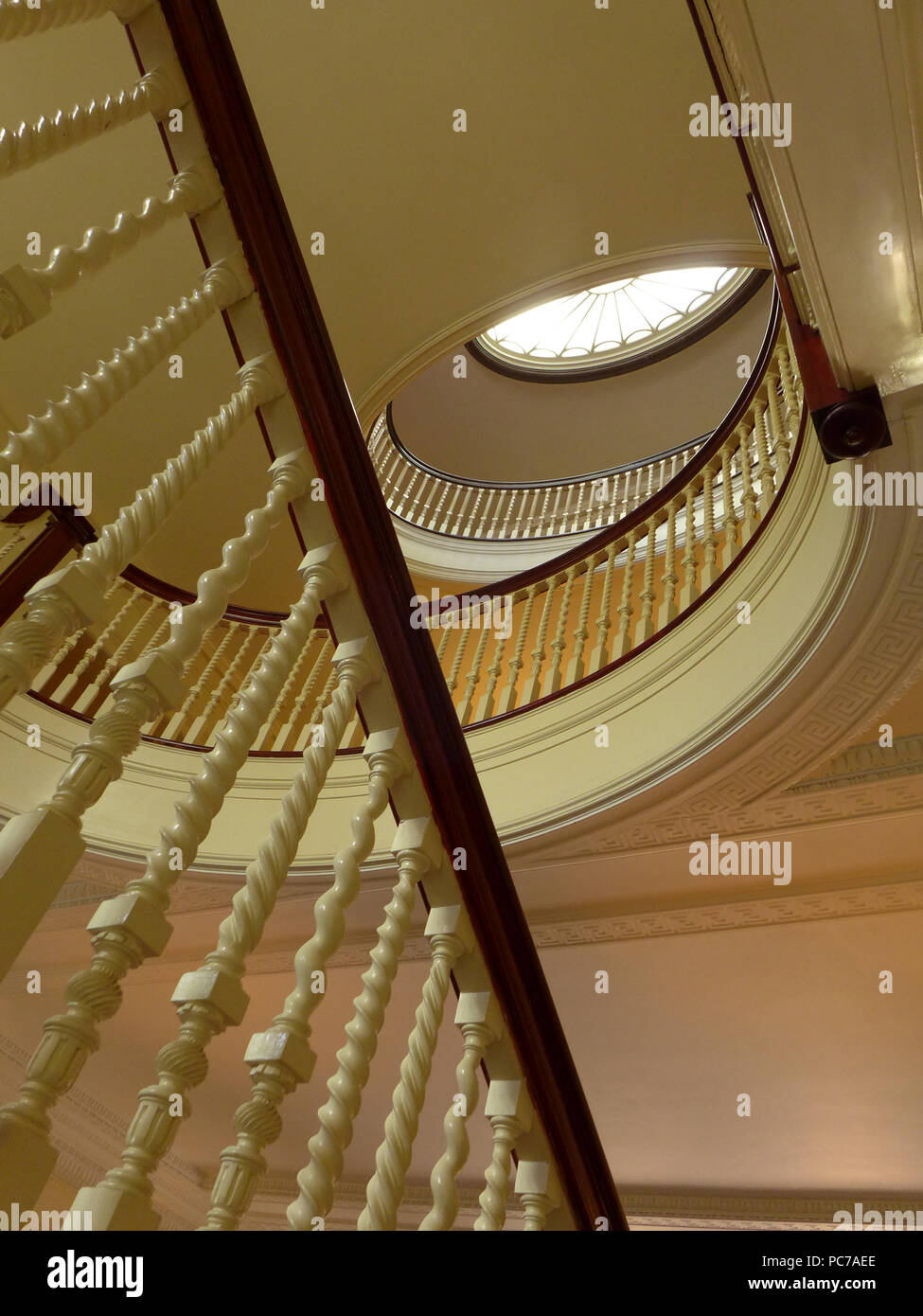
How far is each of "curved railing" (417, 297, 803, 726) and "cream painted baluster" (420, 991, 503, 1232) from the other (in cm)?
284

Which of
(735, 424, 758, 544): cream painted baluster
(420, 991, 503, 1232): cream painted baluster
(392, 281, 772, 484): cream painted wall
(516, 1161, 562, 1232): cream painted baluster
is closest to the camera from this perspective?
(420, 991, 503, 1232): cream painted baluster

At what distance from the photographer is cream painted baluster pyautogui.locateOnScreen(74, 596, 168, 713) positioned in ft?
16.5

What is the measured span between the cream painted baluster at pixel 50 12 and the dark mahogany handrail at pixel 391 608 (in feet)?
0.22

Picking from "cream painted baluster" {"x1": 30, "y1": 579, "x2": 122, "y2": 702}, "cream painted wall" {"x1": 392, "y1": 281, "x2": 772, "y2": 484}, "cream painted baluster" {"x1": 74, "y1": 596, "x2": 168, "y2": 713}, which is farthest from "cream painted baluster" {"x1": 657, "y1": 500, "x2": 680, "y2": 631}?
"cream painted wall" {"x1": 392, "y1": 281, "x2": 772, "y2": 484}

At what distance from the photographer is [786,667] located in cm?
381

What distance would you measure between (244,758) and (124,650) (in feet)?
14.1

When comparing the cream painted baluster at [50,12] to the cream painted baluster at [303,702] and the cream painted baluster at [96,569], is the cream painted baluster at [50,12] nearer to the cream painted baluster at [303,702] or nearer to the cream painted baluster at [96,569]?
the cream painted baluster at [96,569]

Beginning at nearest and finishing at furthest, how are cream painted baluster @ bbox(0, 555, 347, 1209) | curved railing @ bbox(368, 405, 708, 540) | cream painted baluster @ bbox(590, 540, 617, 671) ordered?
cream painted baluster @ bbox(0, 555, 347, 1209), cream painted baluster @ bbox(590, 540, 617, 671), curved railing @ bbox(368, 405, 708, 540)

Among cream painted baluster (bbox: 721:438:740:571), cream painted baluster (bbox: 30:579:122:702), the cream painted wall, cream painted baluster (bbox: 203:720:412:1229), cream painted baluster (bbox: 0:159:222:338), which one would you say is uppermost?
the cream painted wall

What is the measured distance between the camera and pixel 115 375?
1.38m

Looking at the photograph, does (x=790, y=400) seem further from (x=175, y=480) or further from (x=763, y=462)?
(x=175, y=480)

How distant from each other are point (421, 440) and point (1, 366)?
17.0ft

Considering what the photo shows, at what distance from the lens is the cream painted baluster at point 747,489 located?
15.0 ft

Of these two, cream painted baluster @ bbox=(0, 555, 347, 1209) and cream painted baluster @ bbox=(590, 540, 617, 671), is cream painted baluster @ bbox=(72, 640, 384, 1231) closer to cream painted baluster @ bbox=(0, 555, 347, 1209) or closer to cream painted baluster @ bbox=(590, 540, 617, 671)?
cream painted baluster @ bbox=(0, 555, 347, 1209)
